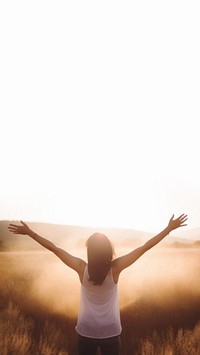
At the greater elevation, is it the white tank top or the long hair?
the long hair

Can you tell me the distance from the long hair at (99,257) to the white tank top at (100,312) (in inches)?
2.6

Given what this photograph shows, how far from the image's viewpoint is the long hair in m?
3.43

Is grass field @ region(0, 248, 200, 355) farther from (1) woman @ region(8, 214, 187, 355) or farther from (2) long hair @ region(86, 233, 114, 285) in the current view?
(2) long hair @ region(86, 233, 114, 285)

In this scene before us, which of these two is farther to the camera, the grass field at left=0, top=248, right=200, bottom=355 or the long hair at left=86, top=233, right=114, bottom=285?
the grass field at left=0, top=248, right=200, bottom=355

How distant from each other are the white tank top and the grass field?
168 inches

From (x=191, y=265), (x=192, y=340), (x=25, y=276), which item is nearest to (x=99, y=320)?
(x=192, y=340)

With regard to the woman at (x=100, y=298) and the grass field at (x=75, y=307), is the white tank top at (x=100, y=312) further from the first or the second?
the grass field at (x=75, y=307)

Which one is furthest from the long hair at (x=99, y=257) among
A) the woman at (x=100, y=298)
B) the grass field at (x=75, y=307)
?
the grass field at (x=75, y=307)

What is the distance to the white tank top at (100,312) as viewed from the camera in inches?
137

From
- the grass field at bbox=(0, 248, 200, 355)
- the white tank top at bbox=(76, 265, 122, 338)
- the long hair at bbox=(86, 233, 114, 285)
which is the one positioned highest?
→ the long hair at bbox=(86, 233, 114, 285)

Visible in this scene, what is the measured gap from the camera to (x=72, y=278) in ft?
40.8

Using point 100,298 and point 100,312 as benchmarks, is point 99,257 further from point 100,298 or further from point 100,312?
point 100,312

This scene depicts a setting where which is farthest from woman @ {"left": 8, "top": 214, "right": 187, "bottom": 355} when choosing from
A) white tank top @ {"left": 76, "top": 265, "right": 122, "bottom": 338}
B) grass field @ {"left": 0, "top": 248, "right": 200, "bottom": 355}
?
grass field @ {"left": 0, "top": 248, "right": 200, "bottom": 355}

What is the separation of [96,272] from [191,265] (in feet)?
39.0
